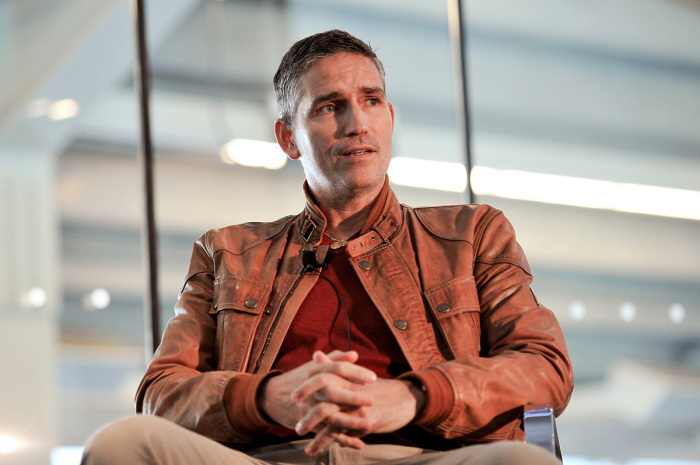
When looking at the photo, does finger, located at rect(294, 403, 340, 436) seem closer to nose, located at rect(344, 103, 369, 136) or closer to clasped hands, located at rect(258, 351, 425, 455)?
clasped hands, located at rect(258, 351, 425, 455)

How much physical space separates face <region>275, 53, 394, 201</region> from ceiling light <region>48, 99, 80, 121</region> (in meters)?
1.89

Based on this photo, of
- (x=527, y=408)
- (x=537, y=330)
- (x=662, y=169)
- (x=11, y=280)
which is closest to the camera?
(x=527, y=408)

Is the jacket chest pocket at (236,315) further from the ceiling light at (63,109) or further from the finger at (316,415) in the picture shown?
the ceiling light at (63,109)

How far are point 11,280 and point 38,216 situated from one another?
0.28 m

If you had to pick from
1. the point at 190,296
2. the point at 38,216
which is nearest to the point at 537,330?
the point at 190,296

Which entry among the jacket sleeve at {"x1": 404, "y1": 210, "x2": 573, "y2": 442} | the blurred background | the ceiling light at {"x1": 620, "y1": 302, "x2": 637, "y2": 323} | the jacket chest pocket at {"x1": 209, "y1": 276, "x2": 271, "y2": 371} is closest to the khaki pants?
the jacket sleeve at {"x1": 404, "y1": 210, "x2": 573, "y2": 442}

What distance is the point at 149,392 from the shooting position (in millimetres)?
1807

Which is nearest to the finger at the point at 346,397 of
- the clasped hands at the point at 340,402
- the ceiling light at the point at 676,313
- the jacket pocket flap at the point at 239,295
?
the clasped hands at the point at 340,402

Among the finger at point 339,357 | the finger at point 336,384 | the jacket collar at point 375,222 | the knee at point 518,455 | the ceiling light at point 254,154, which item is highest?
the ceiling light at point 254,154

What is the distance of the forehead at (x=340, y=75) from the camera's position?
2.11 metres

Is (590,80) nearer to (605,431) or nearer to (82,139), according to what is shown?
(605,431)

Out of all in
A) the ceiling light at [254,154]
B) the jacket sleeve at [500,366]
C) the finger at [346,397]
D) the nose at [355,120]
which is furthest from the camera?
the ceiling light at [254,154]

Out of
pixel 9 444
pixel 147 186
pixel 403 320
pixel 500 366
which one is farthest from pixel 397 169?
pixel 500 366

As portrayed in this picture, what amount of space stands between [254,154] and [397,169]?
23.6 inches
